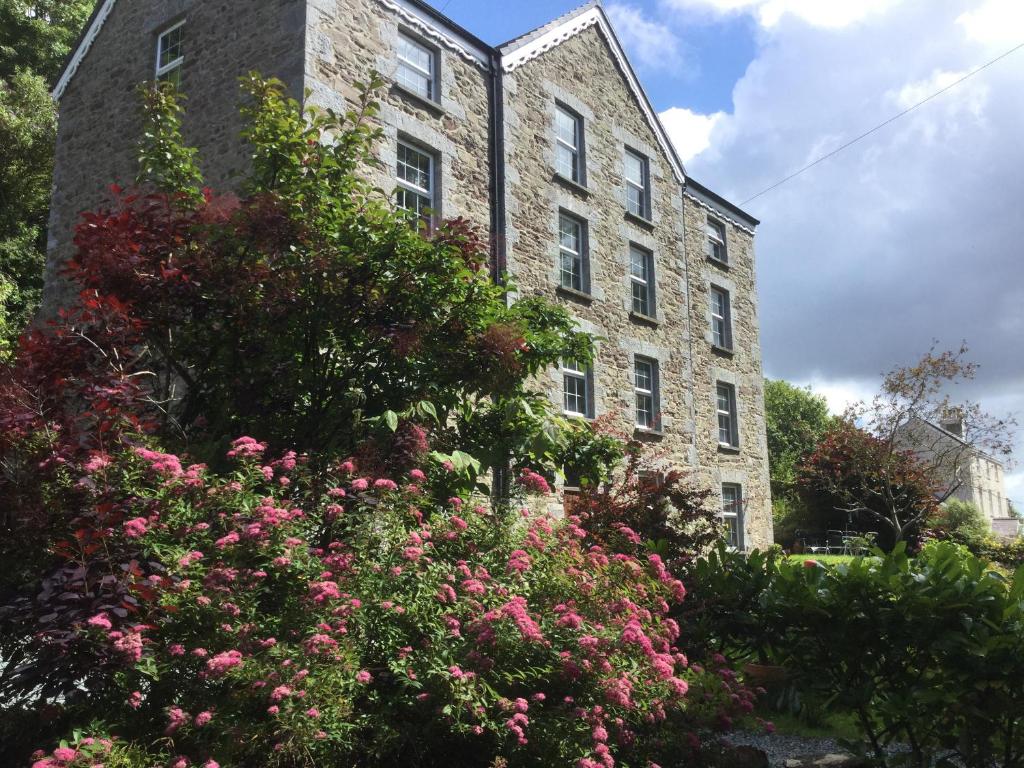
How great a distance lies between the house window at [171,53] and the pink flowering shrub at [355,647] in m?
11.1

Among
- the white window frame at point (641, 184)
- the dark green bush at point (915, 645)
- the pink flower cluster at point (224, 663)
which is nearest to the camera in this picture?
the pink flower cluster at point (224, 663)

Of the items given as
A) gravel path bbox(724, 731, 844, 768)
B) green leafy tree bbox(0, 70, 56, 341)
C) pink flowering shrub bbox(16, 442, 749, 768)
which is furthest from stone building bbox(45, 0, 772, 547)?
green leafy tree bbox(0, 70, 56, 341)

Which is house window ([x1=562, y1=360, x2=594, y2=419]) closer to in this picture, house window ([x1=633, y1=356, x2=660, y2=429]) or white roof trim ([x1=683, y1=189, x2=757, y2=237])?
house window ([x1=633, y1=356, x2=660, y2=429])

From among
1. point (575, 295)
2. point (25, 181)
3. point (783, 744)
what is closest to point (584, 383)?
point (575, 295)

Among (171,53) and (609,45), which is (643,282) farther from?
(171,53)

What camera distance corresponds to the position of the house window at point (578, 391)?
16.0 metres

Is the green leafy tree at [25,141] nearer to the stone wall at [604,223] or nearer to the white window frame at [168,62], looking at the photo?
the white window frame at [168,62]

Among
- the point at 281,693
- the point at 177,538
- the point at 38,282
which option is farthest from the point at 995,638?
the point at 38,282

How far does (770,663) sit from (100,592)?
5.13 metres

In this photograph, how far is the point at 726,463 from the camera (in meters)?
20.6

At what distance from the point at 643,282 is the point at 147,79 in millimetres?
10630

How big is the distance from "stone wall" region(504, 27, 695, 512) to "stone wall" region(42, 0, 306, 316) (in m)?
4.57

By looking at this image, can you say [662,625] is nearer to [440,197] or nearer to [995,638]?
[995,638]

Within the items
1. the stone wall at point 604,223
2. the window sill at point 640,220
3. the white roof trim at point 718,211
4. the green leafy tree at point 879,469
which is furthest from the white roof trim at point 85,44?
the green leafy tree at point 879,469
